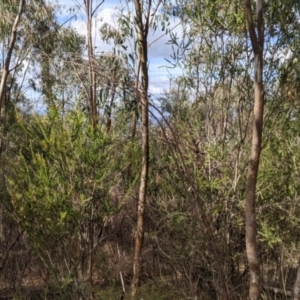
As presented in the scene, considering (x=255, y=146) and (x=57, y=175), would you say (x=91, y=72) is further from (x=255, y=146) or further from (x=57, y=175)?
(x=255, y=146)

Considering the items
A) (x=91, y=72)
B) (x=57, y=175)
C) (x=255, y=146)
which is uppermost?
(x=91, y=72)

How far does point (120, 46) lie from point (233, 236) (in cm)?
316

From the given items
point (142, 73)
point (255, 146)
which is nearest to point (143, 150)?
point (142, 73)

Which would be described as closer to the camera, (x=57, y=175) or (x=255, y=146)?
(x=255, y=146)

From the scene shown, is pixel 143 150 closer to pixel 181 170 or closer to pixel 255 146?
pixel 181 170

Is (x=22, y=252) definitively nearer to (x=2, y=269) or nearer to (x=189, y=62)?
(x=2, y=269)

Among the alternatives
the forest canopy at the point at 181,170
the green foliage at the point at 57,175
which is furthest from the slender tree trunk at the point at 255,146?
the green foliage at the point at 57,175

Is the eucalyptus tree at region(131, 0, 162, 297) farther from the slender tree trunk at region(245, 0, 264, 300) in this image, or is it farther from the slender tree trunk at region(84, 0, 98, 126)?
the slender tree trunk at region(245, 0, 264, 300)

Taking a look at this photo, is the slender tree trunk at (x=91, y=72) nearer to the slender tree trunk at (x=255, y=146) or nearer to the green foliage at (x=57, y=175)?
the green foliage at (x=57, y=175)

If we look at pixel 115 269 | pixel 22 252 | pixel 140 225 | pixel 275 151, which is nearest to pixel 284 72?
pixel 275 151

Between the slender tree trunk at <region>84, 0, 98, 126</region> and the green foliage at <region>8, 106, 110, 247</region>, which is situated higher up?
the slender tree trunk at <region>84, 0, 98, 126</region>

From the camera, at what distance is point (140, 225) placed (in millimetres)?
8906

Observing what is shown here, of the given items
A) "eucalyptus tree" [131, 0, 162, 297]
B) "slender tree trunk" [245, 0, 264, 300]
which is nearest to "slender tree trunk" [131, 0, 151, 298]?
"eucalyptus tree" [131, 0, 162, 297]

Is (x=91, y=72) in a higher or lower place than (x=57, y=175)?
higher
